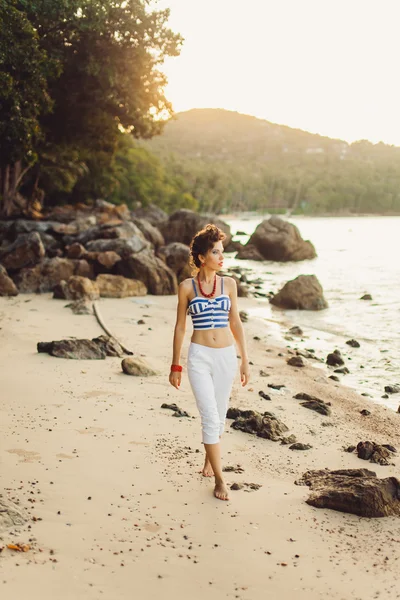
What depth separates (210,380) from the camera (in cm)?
535

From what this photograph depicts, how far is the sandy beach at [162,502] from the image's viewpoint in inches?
158

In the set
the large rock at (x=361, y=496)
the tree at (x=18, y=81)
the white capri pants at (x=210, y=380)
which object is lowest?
the large rock at (x=361, y=496)

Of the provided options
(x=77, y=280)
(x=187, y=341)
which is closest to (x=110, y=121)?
(x=77, y=280)

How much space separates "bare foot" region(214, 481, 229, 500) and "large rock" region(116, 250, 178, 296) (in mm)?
15135

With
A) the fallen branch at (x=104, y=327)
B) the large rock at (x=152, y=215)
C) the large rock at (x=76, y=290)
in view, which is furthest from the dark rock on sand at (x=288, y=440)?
the large rock at (x=152, y=215)

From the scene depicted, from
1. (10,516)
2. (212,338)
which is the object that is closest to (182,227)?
(212,338)

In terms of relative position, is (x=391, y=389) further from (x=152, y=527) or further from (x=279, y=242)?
(x=279, y=242)

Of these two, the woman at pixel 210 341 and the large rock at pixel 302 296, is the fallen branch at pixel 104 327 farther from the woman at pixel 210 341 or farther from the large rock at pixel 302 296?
the large rock at pixel 302 296

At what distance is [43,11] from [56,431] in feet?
53.5

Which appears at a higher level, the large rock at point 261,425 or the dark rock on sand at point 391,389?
the large rock at point 261,425

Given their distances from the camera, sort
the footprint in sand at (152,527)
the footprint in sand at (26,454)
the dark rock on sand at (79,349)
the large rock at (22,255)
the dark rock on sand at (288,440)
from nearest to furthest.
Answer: the footprint in sand at (152,527), the footprint in sand at (26,454), the dark rock on sand at (288,440), the dark rock on sand at (79,349), the large rock at (22,255)

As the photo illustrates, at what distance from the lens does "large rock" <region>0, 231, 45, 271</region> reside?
21.2 m

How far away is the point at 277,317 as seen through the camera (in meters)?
18.6

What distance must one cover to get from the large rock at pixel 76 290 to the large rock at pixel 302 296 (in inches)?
247
